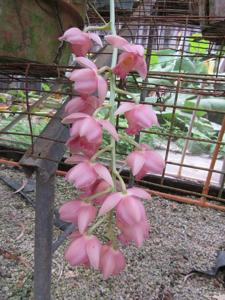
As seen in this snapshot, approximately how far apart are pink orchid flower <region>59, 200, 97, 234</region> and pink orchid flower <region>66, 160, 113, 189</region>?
0.07 feet

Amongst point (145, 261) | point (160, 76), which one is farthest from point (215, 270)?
point (160, 76)

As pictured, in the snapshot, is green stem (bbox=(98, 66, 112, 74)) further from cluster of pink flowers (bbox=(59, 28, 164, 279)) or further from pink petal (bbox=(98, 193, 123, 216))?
pink petal (bbox=(98, 193, 123, 216))

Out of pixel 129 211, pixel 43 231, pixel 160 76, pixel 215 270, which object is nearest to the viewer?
pixel 129 211

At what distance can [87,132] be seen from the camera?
26cm

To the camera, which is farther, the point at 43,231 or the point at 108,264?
the point at 43,231

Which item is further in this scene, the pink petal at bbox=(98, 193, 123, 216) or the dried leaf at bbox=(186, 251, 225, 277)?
the dried leaf at bbox=(186, 251, 225, 277)

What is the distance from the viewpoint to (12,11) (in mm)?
397

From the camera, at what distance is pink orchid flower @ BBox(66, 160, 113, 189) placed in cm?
26

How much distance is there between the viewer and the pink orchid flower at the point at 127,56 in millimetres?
282

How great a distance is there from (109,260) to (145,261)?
28.3 inches

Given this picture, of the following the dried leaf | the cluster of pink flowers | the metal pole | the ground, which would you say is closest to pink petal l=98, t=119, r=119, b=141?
the cluster of pink flowers

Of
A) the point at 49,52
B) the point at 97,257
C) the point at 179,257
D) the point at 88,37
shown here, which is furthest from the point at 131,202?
the point at 179,257

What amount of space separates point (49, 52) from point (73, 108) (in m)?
0.17

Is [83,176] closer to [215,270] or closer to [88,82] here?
[88,82]
